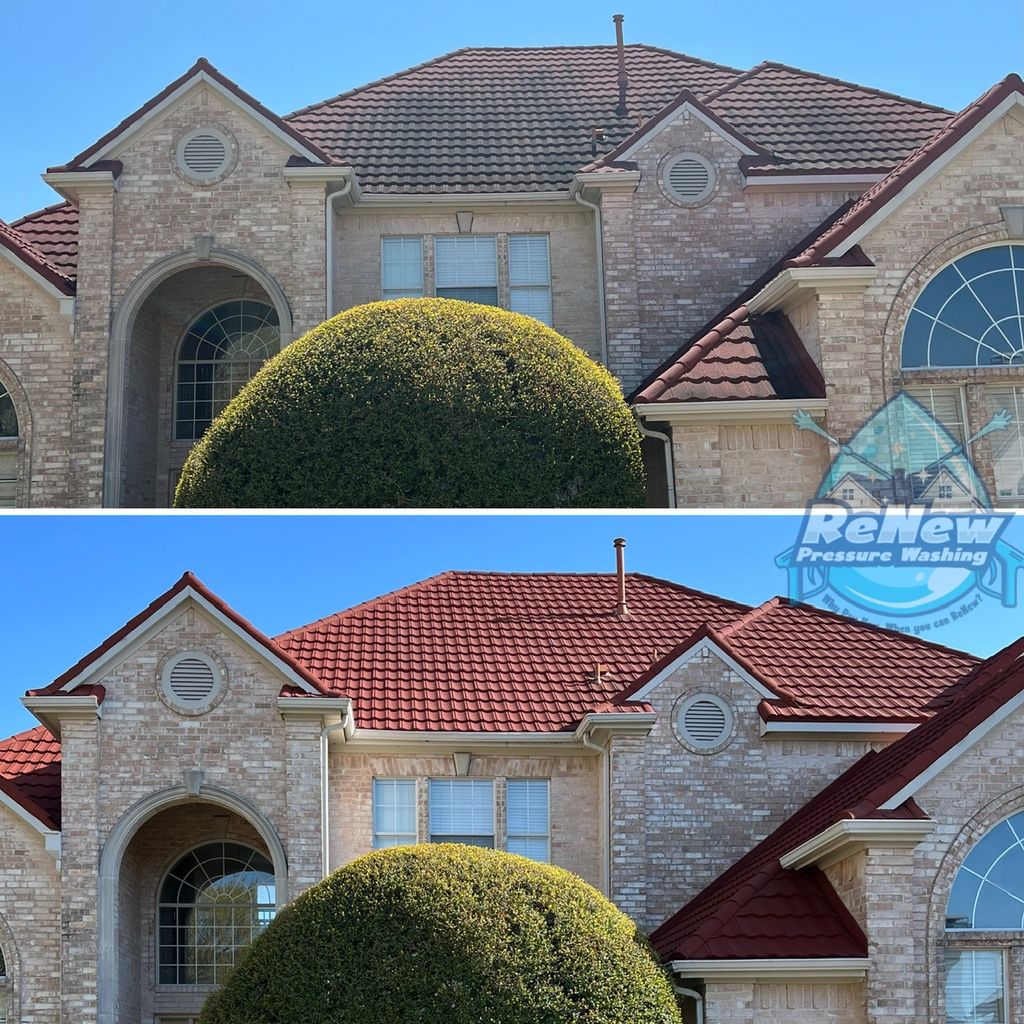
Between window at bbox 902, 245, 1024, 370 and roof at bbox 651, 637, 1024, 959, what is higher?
window at bbox 902, 245, 1024, 370

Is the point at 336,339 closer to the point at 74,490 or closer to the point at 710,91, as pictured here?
the point at 74,490

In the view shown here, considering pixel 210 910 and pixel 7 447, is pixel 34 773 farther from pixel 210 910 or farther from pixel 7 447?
pixel 7 447

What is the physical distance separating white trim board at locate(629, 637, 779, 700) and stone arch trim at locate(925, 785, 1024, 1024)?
15.1ft

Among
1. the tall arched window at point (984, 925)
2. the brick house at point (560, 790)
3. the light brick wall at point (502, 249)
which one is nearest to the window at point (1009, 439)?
the brick house at point (560, 790)

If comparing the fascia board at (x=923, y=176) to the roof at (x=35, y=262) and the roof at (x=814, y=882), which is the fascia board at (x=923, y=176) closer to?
the roof at (x=814, y=882)

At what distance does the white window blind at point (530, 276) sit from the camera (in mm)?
26875

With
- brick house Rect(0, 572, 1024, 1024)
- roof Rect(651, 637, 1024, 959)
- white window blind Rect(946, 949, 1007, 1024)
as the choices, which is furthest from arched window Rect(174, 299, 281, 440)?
white window blind Rect(946, 949, 1007, 1024)

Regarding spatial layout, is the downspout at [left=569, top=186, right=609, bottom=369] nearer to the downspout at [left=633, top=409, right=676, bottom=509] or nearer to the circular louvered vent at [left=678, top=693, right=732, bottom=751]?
the downspout at [left=633, top=409, right=676, bottom=509]

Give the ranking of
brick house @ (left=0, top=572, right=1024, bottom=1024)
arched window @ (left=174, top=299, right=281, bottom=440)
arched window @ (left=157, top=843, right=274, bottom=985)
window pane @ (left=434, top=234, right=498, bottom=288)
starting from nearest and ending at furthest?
1. brick house @ (left=0, top=572, right=1024, bottom=1024)
2. arched window @ (left=157, top=843, right=274, bottom=985)
3. window pane @ (left=434, top=234, right=498, bottom=288)
4. arched window @ (left=174, top=299, right=281, bottom=440)

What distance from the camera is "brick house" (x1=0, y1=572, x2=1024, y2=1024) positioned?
723 inches

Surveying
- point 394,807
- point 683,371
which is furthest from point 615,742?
point 683,371

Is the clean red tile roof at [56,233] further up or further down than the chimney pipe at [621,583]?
further up

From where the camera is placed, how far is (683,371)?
2320 cm

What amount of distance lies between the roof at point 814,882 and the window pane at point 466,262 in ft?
34.9
